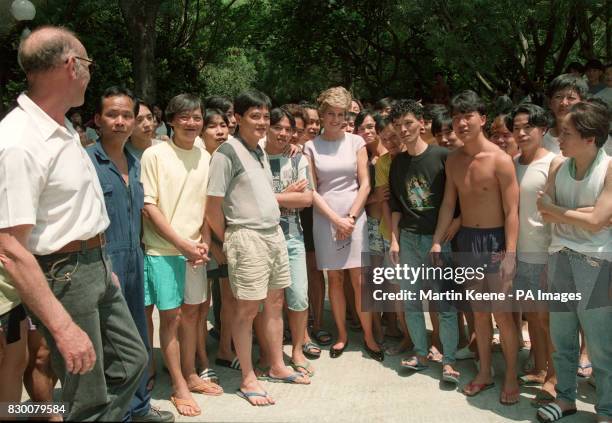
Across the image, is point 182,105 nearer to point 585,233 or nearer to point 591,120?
point 591,120

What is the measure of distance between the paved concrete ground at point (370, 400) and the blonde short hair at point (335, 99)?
201 cm

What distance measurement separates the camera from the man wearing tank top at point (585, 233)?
332 centimetres

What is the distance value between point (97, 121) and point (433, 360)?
2935mm

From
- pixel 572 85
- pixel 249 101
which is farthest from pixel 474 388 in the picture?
pixel 249 101

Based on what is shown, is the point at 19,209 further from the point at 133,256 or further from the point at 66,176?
the point at 133,256

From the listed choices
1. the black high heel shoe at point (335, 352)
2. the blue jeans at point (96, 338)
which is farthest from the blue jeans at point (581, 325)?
the blue jeans at point (96, 338)

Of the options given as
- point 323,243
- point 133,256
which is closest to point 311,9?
point 323,243

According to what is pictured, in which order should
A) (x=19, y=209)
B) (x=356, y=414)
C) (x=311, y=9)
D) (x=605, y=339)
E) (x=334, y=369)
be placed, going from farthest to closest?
(x=311, y=9), (x=334, y=369), (x=356, y=414), (x=605, y=339), (x=19, y=209)

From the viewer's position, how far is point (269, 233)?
3.99 metres

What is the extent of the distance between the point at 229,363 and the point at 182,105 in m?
2.00

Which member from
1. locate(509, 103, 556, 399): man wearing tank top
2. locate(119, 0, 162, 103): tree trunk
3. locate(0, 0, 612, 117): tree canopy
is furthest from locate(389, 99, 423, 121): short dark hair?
locate(0, 0, 612, 117): tree canopy

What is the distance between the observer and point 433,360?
14.8 feet

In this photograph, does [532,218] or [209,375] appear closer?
[532,218]

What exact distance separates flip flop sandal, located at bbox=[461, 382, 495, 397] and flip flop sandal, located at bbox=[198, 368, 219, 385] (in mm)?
1737
